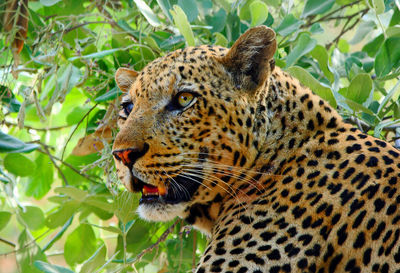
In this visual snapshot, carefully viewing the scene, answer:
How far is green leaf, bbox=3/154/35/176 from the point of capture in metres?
4.46

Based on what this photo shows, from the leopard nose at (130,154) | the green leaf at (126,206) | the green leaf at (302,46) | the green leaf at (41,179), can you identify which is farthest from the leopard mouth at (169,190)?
the green leaf at (41,179)

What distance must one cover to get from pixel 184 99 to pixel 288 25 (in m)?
1.00

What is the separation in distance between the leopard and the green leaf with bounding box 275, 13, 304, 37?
1.49 ft

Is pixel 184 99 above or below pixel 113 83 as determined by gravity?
above

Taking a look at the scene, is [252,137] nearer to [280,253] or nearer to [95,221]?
[280,253]

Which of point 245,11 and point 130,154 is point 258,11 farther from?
point 130,154

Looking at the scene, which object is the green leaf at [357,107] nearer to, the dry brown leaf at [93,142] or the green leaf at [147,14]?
the green leaf at [147,14]

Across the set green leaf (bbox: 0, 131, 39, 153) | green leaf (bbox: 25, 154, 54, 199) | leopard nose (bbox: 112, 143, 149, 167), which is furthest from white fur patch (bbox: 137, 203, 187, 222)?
green leaf (bbox: 25, 154, 54, 199)

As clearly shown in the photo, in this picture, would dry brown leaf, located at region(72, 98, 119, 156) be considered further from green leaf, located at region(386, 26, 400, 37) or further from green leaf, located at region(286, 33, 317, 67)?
green leaf, located at region(386, 26, 400, 37)

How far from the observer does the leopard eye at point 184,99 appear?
11.3ft

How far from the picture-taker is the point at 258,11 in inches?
151

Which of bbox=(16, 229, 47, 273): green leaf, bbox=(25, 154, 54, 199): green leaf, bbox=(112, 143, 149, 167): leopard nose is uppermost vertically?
bbox=(112, 143, 149, 167): leopard nose

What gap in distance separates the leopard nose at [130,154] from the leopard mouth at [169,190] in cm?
11

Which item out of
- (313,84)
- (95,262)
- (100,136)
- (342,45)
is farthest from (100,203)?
(342,45)
